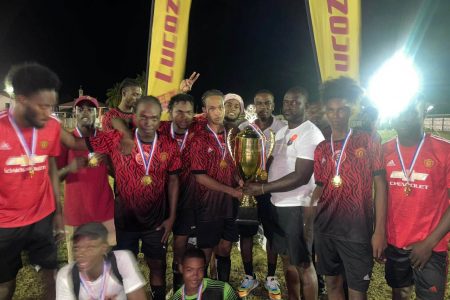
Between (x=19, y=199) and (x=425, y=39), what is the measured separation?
152ft

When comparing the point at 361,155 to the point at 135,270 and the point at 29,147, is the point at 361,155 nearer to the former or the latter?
the point at 135,270

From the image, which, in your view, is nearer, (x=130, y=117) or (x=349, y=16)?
(x=130, y=117)

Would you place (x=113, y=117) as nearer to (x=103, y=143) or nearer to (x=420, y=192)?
(x=103, y=143)

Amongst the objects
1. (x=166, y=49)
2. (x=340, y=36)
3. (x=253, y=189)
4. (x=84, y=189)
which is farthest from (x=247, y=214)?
(x=166, y=49)

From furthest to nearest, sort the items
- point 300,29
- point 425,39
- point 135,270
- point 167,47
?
point 300,29
point 425,39
point 167,47
point 135,270

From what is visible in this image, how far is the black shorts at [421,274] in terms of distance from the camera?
9.16 feet

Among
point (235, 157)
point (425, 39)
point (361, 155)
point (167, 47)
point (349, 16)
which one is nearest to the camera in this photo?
point (361, 155)

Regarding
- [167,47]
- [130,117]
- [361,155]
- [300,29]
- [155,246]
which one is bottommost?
[155,246]

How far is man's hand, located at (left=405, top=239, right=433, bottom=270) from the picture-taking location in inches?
108

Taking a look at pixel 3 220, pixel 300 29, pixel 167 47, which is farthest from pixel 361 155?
pixel 300 29

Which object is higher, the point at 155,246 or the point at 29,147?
the point at 29,147

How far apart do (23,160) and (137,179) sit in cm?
98

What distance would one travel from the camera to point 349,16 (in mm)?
5477

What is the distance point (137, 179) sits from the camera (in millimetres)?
3529
